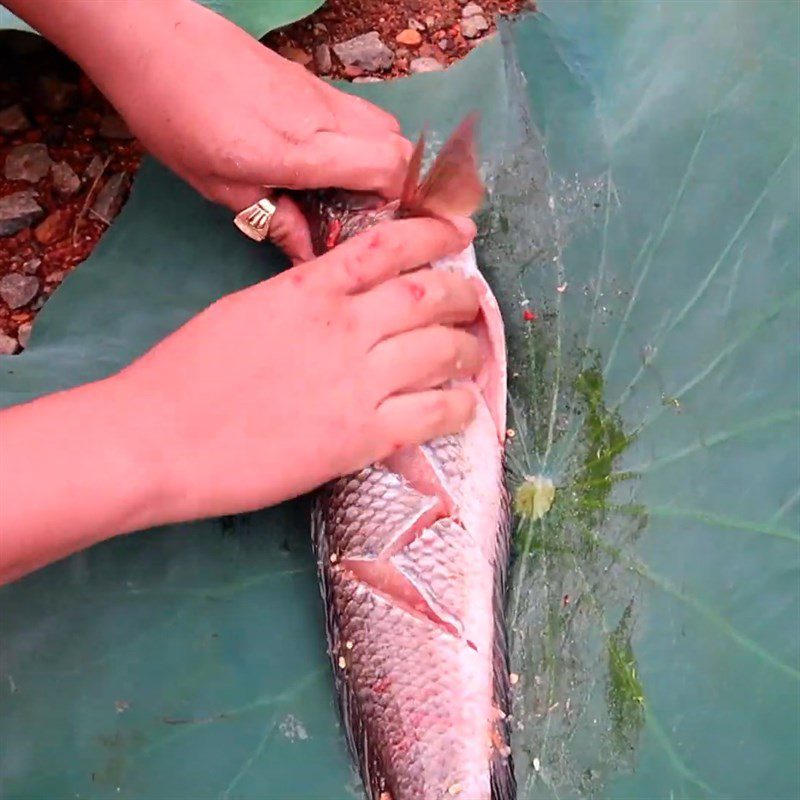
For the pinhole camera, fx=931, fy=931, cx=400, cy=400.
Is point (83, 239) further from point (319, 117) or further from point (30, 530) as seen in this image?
point (30, 530)

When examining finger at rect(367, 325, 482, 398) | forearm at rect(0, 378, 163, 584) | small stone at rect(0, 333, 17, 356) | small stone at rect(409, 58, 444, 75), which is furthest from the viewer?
small stone at rect(409, 58, 444, 75)

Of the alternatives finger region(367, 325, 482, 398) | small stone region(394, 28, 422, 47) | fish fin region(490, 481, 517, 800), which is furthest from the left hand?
small stone region(394, 28, 422, 47)

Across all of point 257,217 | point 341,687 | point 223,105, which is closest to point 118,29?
point 223,105

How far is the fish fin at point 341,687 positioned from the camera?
1.25 m

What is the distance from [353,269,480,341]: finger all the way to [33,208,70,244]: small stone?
989 millimetres

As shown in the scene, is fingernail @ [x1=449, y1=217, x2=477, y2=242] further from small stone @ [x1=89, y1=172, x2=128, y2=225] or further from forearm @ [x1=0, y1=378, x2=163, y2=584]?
small stone @ [x1=89, y1=172, x2=128, y2=225]

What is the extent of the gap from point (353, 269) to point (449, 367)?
0.18 m

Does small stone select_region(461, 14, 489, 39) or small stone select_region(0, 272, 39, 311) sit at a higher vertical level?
small stone select_region(461, 14, 489, 39)

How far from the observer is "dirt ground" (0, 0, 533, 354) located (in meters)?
1.91

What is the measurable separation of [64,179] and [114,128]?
149 millimetres

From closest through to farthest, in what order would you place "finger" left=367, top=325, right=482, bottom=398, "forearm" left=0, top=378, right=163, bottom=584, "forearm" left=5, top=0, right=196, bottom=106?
"forearm" left=0, top=378, right=163, bottom=584 → "finger" left=367, top=325, right=482, bottom=398 → "forearm" left=5, top=0, right=196, bottom=106

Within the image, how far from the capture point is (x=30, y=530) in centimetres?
107

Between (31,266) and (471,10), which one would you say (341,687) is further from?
(471,10)

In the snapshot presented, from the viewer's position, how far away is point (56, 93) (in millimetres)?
1938
